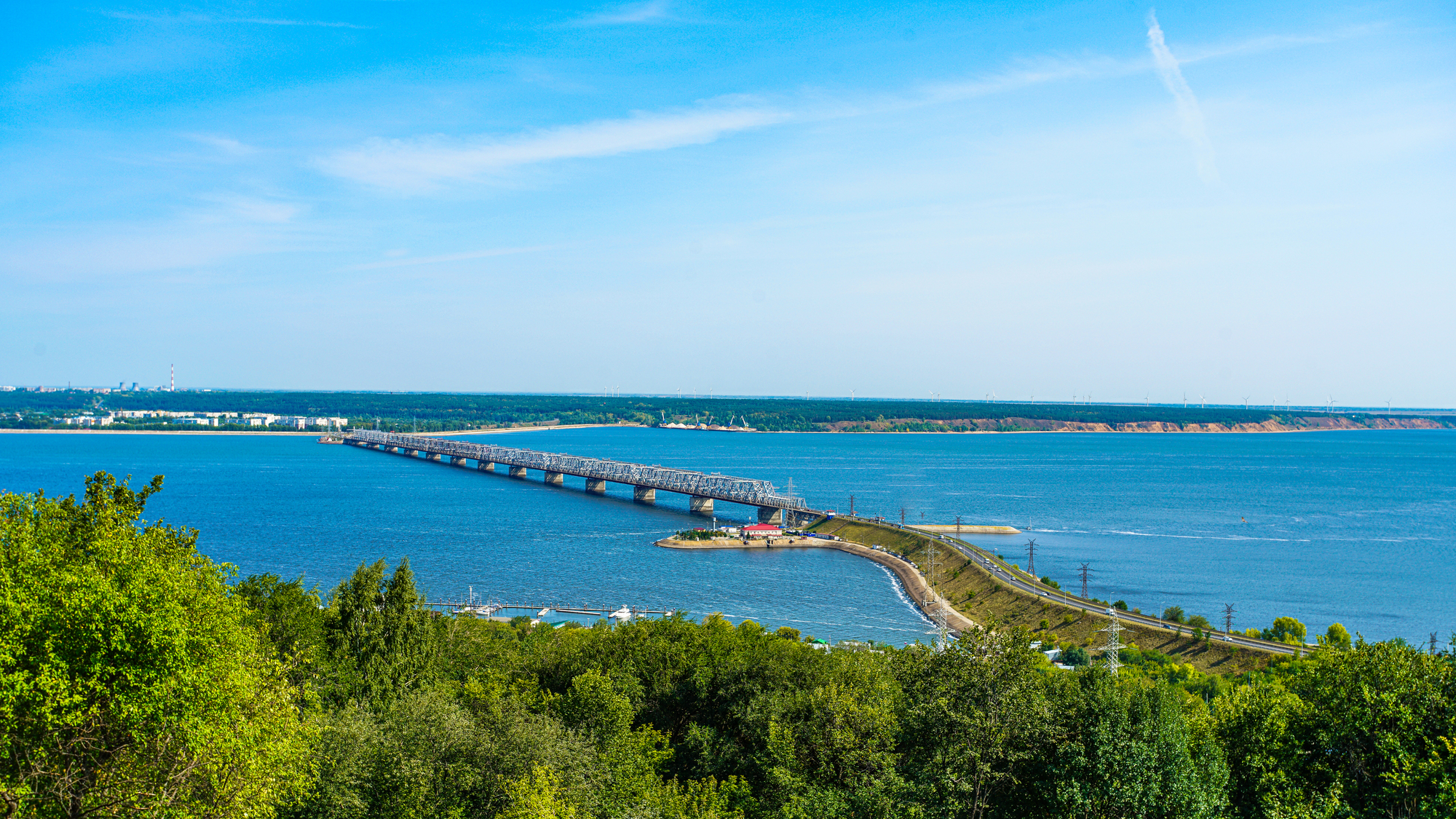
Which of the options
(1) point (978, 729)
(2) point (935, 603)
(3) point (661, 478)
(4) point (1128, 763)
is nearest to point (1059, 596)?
(2) point (935, 603)

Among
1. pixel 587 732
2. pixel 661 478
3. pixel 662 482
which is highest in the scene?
pixel 587 732

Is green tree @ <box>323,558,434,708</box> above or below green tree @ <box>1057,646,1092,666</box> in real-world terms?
above

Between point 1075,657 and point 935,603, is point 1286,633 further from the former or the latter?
point 935,603

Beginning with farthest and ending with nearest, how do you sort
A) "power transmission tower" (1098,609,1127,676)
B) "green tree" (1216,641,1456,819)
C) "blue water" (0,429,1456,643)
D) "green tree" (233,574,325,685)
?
1. "blue water" (0,429,1456,643)
2. "power transmission tower" (1098,609,1127,676)
3. "green tree" (233,574,325,685)
4. "green tree" (1216,641,1456,819)

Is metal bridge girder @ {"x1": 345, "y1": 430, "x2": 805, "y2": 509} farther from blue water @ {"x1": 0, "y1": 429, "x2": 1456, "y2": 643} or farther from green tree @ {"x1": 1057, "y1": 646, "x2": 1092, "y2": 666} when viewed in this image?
green tree @ {"x1": 1057, "y1": 646, "x2": 1092, "y2": 666}

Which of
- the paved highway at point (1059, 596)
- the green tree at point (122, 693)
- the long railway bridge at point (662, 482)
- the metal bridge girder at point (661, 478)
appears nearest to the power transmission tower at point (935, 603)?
the paved highway at point (1059, 596)

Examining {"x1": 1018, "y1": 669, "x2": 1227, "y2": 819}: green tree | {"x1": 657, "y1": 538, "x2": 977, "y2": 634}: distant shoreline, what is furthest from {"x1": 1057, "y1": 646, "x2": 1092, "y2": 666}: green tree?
{"x1": 1018, "y1": 669, "x2": 1227, "y2": 819}: green tree
